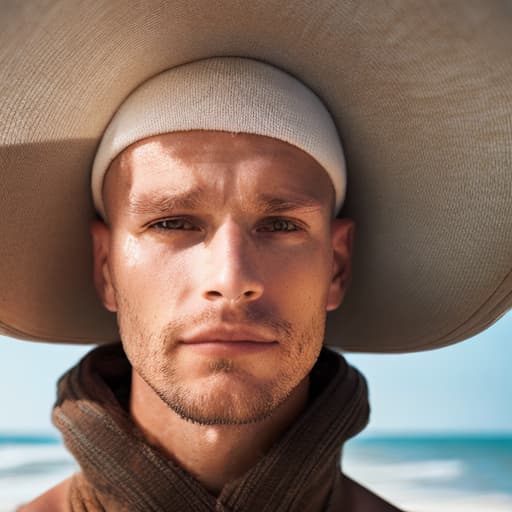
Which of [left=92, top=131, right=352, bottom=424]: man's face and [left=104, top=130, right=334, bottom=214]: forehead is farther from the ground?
[left=104, top=130, right=334, bottom=214]: forehead

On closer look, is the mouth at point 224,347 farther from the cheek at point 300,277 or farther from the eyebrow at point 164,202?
the eyebrow at point 164,202

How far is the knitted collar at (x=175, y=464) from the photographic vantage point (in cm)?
175

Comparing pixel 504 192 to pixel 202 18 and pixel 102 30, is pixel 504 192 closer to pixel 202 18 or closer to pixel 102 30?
pixel 202 18

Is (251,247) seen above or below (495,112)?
below

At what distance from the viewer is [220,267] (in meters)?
1.59

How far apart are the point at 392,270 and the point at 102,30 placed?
3.34 feet

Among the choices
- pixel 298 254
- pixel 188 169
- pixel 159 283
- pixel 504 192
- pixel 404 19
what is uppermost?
pixel 404 19

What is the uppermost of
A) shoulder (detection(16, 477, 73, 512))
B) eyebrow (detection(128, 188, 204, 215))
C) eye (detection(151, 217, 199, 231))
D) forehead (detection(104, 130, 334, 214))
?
forehead (detection(104, 130, 334, 214))

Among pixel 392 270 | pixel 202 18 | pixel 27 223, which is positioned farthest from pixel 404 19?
pixel 27 223

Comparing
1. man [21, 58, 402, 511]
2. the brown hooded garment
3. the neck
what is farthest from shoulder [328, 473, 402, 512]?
the neck

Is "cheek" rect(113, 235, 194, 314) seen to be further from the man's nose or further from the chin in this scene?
the chin

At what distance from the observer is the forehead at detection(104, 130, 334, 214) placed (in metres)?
1.65

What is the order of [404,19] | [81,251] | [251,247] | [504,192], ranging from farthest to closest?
[81,251]
[504,192]
[251,247]
[404,19]

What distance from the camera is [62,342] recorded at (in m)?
2.22
